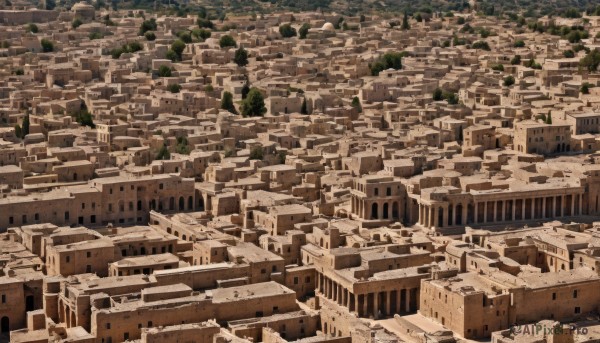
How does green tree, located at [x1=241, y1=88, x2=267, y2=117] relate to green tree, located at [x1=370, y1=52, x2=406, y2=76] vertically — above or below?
below

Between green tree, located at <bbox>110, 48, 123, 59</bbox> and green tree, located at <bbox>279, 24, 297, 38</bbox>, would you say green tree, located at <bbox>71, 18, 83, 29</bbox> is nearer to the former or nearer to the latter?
green tree, located at <bbox>279, 24, 297, 38</bbox>

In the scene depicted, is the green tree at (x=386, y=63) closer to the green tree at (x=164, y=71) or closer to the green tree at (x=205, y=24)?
the green tree at (x=164, y=71)

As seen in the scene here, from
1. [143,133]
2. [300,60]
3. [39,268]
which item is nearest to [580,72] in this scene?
[300,60]

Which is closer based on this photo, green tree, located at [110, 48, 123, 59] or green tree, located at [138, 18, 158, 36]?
green tree, located at [110, 48, 123, 59]

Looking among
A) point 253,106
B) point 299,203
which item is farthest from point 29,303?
point 253,106

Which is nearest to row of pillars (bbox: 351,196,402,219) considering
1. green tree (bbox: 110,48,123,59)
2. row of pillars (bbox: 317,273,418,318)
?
row of pillars (bbox: 317,273,418,318)

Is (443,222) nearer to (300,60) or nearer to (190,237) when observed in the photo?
(190,237)

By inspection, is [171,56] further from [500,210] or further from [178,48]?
[500,210]
